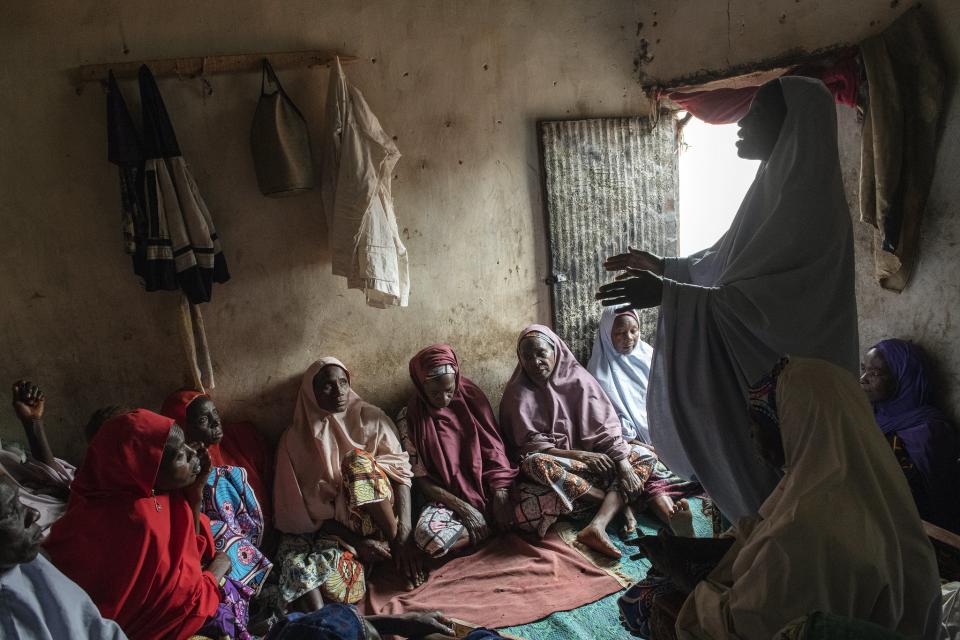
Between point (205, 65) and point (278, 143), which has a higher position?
point (205, 65)

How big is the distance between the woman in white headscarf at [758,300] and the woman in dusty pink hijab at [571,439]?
1016 millimetres

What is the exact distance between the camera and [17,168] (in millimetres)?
3305

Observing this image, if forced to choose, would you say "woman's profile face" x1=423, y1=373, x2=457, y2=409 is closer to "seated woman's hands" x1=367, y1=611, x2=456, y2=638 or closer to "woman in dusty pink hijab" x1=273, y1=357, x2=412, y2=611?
"woman in dusty pink hijab" x1=273, y1=357, x2=412, y2=611

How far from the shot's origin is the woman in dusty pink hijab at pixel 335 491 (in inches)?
122

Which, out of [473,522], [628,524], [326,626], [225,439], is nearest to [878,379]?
[628,524]

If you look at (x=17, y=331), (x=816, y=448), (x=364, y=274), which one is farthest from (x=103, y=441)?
(x=816, y=448)

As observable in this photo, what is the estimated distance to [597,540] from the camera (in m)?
3.38

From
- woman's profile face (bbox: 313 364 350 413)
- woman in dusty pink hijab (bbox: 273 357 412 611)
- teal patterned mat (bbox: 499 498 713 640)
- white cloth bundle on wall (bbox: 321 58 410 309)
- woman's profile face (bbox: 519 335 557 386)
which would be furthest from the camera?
woman's profile face (bbox: 519 335 557 386)

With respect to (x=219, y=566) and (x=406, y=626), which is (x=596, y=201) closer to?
(x=406, y=626)

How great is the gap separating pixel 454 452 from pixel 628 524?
3.50 ft

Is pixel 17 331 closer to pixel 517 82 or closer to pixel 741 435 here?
pixel 517 82

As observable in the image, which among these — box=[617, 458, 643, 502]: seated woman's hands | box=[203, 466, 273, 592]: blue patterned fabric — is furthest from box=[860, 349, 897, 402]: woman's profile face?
box=[203, 466, 273, 592]: blue patterned fabric

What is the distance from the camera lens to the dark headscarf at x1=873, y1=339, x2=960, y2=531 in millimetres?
2920

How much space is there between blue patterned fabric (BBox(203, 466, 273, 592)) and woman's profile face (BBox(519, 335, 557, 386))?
1.74 m
